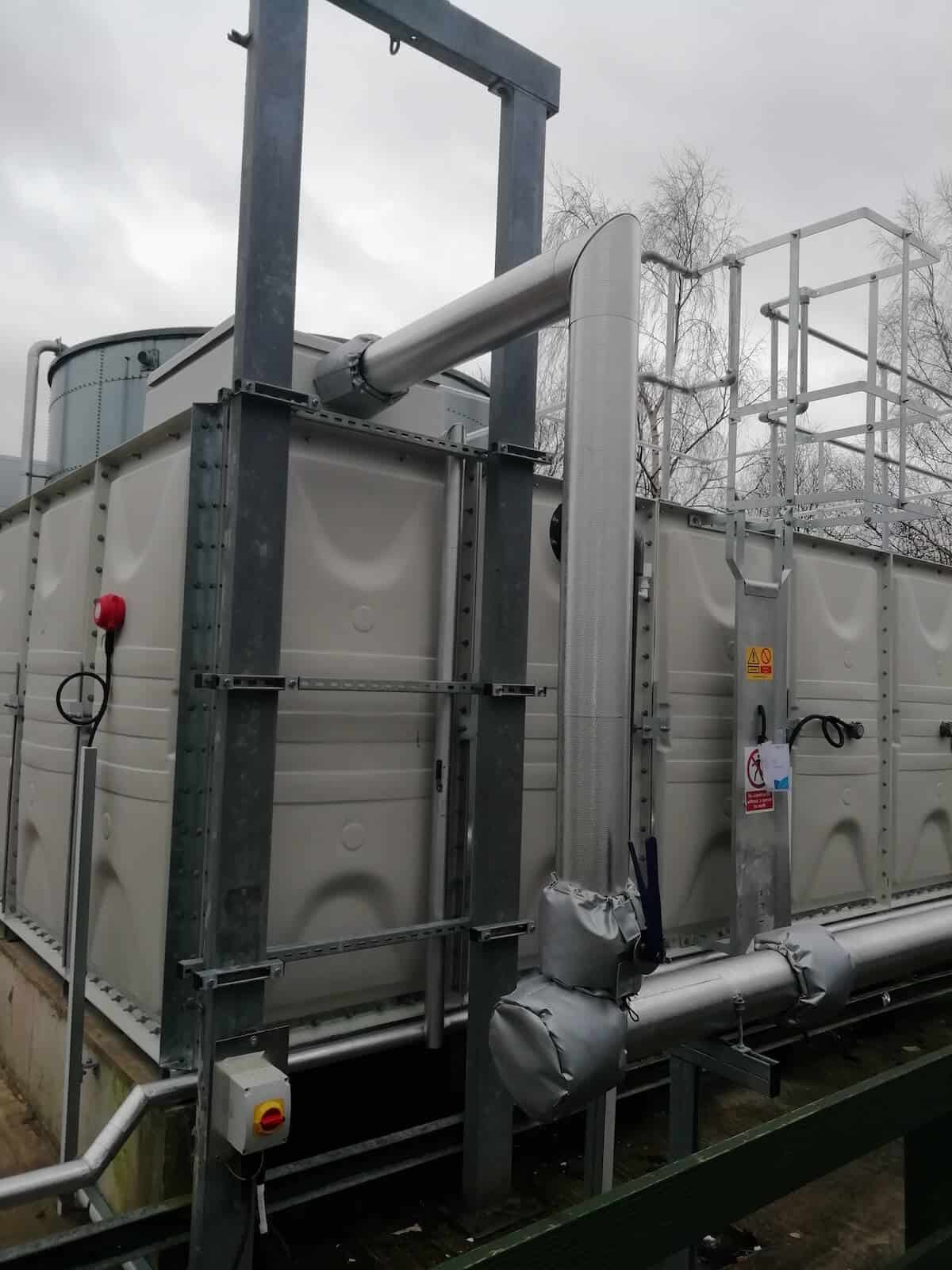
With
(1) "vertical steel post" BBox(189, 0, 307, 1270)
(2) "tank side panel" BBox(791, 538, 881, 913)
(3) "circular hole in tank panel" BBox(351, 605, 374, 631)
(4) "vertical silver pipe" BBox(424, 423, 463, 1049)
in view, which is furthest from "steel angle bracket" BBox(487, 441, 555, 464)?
(2) "tank side panel" BBox(791, 538, 881, 913)

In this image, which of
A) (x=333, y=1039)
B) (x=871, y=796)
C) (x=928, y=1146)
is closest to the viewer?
(x=928, y=1146)

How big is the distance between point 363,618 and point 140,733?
81 centimetres

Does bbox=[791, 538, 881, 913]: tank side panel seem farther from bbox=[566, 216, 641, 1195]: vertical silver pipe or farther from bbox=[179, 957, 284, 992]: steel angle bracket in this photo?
bbox=[179, 957, 284, 992]: steel angle bracket

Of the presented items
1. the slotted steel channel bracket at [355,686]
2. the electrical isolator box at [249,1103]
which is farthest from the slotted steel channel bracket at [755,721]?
the electrical isolator box at [249,1103]

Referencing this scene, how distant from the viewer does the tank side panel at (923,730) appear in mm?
4980

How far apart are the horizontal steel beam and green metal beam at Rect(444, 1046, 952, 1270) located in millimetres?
3185

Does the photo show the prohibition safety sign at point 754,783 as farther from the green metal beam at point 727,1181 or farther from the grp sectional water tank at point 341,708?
the green metal beam at point 727,1181

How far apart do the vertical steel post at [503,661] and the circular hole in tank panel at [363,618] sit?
0.39 meters

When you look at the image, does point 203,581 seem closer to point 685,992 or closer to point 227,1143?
point 227,1143

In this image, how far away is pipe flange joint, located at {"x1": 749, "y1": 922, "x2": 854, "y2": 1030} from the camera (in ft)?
8.13

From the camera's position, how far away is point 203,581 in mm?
2697

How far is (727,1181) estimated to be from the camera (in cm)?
163

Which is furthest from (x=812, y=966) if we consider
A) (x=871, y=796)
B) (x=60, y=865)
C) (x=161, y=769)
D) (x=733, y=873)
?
(x=60, y=865)

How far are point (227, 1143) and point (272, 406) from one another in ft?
6.67
